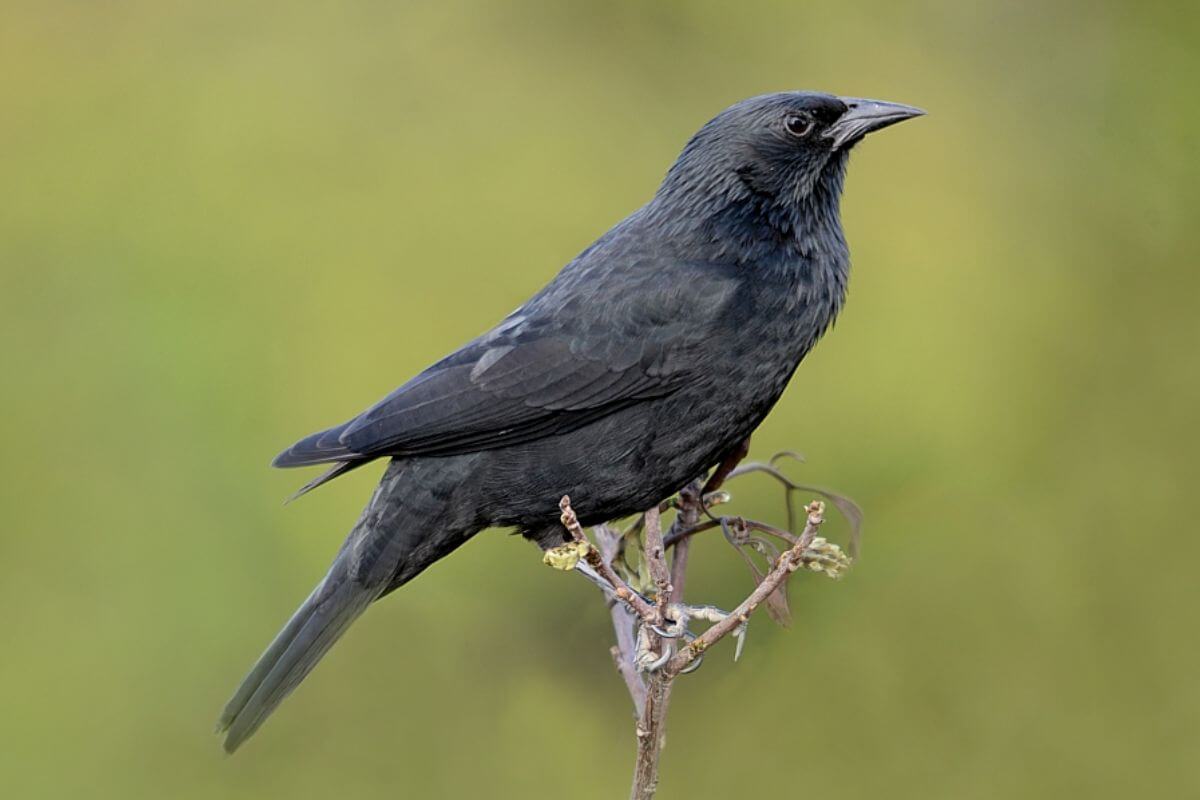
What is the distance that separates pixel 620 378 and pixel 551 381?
19 cm

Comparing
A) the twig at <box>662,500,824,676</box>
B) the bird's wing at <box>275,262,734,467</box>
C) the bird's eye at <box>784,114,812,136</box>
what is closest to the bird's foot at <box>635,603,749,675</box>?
the twig at <box>662,500,824,676</box>

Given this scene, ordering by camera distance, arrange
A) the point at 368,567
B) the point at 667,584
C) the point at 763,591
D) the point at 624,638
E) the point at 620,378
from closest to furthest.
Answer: the point at 763,591
the point at 667,584
the point at 624,638
the point at 620,378
the point at 368,567

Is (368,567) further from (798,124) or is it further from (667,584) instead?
(798,124)

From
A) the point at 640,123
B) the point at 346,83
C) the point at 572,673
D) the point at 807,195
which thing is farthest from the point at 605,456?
the point at 346,83

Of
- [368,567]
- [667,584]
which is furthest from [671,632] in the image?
[368,567]

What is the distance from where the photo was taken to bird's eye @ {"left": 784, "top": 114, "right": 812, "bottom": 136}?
4242 millimetres

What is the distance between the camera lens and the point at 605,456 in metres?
4.01

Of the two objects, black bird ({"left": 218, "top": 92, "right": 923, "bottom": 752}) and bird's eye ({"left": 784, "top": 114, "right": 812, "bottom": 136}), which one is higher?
bird's eye ({"left": 784, "top": 114, "right": 812, "bottom": 136})

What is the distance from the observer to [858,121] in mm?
4242

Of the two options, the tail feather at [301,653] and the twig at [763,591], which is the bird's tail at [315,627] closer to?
the tail feather at [301,653]

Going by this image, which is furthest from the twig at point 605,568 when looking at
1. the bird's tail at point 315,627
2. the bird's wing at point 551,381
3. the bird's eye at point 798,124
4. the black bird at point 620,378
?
the bird's eye at point 798,124

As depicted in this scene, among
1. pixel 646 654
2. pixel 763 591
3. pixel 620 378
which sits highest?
pixel 620 378

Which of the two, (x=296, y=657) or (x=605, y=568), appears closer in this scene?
(x=605, y=568)

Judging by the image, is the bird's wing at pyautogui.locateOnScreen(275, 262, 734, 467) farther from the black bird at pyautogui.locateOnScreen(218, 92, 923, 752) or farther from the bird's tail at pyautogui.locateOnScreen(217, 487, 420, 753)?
the bird's tail at pyautogui.locateOnScreen(217, 487, 420, 753)
